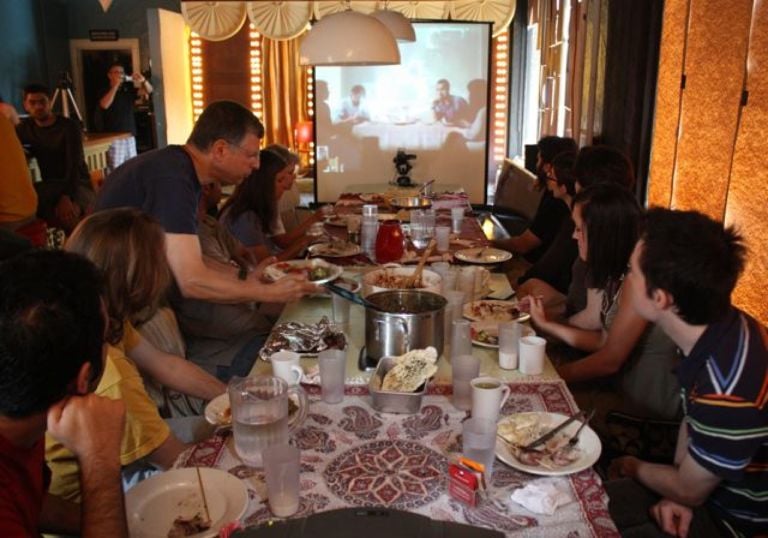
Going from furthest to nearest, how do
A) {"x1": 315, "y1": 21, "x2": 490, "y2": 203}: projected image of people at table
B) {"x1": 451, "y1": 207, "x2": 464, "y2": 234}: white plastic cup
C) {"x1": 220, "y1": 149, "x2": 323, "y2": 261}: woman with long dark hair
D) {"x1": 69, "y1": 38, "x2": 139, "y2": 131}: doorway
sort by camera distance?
Result: {"x1": 69, "y1": 38, "x2": 139, "y2": 131}: doorway, {"x1": 315, "y1": 21, "x2": 490, "y2": 203}: projected image of people at table, {"x1": 451, "y1": 207, "x2": 464, "y2": 234}: white plastic cup, {"x1": 220, "y1": 149, "x2": 323, "y2": 261}: woman with long dark hair

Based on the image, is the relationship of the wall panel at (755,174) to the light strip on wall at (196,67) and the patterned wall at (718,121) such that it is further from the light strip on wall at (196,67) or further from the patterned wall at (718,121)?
the light strip on wall at (196,67)

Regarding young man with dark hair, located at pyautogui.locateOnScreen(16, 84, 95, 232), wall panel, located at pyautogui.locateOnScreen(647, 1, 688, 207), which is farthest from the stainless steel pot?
young man with dark hair, located at pyautogui.locateOnScreen(16, 84, 95, 232)

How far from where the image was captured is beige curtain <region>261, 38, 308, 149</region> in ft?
30.9

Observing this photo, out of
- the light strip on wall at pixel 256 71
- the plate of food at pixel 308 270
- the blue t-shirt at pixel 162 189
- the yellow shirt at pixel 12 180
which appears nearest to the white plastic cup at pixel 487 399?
the plate of food at pixel 308 270

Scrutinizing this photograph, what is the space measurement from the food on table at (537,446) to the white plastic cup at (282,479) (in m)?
0.46

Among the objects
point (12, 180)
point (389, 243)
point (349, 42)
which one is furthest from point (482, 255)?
point (12, 180)

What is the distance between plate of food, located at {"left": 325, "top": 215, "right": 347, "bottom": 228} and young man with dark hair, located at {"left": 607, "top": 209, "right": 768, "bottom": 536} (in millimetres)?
2575

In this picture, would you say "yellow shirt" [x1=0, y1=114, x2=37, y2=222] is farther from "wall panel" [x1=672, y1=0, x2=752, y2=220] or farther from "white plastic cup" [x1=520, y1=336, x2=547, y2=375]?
"wall panel" [x1=672, y1=0, x2=752, y2=220]

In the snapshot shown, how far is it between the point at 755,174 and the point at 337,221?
2154mm

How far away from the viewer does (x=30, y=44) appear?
9453 mm

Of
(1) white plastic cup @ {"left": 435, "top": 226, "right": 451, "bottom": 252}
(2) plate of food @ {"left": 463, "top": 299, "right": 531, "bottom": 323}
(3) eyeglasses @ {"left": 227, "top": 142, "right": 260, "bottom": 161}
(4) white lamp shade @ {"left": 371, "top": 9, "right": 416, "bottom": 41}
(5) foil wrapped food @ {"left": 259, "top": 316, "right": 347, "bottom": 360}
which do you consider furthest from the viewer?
(4) white lamp shade @ {"left": 371, "top": 9, "right": 416, "bottom": 41}

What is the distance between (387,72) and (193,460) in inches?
248

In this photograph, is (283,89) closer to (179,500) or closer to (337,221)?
(337,221)

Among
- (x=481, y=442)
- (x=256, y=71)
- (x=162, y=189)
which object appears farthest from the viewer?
(x=256, y=71)
